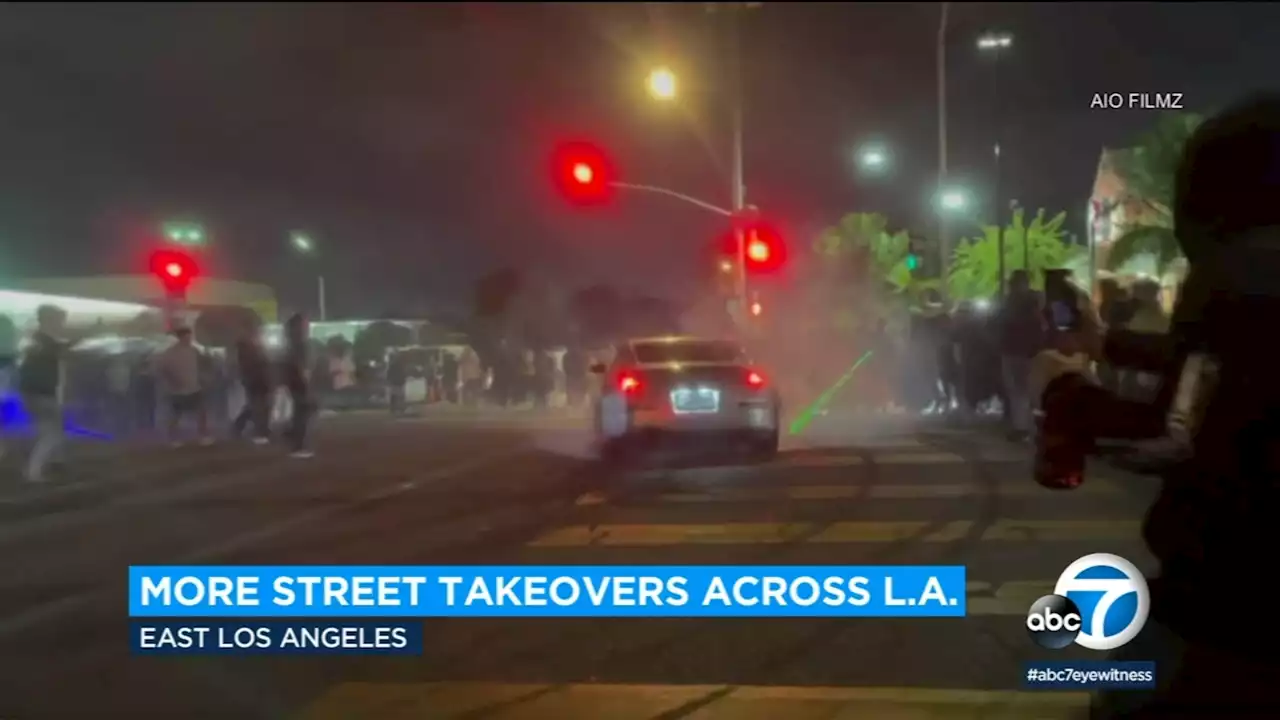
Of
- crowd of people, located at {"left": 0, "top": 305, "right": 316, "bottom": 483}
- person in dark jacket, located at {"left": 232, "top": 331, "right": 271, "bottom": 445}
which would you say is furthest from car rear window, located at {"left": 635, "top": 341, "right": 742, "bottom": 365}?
person in dark jacket, located at {"left": 232, "top": 331, "right": 271, "bottom": 445}

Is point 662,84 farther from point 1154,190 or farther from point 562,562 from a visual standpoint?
point 1154,190

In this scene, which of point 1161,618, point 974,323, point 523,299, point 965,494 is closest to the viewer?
point 1161,618

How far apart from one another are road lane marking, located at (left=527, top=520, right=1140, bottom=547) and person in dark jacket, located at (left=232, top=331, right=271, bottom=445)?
1.71 metres

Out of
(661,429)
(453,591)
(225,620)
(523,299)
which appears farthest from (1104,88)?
(523,299)

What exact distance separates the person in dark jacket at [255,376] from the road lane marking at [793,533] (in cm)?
171

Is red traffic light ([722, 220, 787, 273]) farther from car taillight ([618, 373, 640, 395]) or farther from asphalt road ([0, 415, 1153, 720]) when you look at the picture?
asphalt road ([0, 415, 1153, 720])

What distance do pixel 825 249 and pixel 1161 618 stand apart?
8901 millimetres

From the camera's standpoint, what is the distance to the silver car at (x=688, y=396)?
666 centimetres

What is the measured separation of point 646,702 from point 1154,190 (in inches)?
77.7

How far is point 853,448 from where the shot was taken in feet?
23.4

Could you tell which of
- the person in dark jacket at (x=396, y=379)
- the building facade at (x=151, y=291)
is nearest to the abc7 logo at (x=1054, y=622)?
the building facade at (x=151, y=291)

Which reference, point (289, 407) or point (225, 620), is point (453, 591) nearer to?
point (225, 620)

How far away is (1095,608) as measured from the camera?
9.23 feet

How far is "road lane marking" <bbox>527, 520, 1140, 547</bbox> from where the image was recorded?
408 cm
